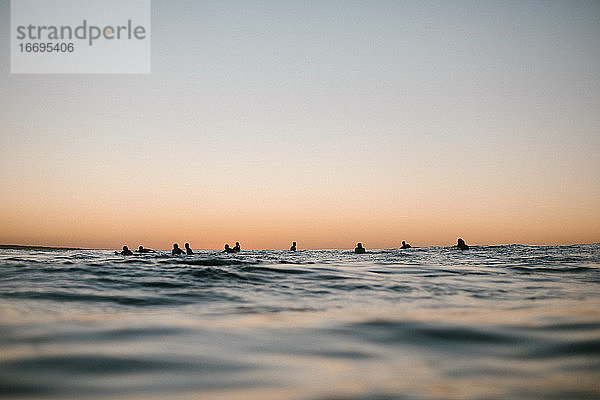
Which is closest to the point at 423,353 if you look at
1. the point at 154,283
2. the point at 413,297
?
the point at 413,297

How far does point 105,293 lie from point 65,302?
0.87 meters

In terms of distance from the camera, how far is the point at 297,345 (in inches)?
112

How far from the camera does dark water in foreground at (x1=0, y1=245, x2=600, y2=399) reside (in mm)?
1982

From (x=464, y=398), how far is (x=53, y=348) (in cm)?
256

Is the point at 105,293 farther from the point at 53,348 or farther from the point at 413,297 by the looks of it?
the point at 413,297

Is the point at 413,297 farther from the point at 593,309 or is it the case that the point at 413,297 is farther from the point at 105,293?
the point at 105,293

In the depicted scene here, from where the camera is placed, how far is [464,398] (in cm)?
185

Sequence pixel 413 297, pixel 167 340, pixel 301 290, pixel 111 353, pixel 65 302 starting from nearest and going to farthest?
1. pixel 111 353
2. pixel 167 340
3. pixel 65 302
4. pixel 413 297
5. pixel 301 290

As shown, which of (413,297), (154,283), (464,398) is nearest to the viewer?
(464,398)

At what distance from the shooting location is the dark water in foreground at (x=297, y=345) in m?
1.98

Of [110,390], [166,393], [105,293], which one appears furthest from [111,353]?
[105,293]

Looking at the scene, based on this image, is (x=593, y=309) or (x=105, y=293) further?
(x=105, y=293)

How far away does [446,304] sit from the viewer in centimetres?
483

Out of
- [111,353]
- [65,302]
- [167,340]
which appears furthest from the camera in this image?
[65,302]
